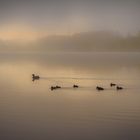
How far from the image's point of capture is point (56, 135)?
7879 mm

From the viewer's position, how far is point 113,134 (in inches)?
312

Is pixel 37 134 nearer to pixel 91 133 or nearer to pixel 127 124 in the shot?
pixel 91 133

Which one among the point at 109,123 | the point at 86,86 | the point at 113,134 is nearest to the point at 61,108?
the point at 109,123

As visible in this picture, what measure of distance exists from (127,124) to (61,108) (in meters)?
3.03

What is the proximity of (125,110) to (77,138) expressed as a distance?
3.42m

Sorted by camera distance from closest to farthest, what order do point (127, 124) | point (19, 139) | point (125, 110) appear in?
point (19, 139) < point (127, 124) < point (125, 110)

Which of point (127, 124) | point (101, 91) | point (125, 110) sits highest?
point (101, 91)

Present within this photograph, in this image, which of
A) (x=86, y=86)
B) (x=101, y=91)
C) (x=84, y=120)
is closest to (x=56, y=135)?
(x=84, y=120)

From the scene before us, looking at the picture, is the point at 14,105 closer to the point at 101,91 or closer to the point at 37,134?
the point at 37,134

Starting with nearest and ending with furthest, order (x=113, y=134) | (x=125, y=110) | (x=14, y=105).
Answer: (x=113, y=134)
(x=125, y=110)
(x=14, y=105)

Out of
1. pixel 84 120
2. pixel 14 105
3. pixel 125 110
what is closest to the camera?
pixel 84 120

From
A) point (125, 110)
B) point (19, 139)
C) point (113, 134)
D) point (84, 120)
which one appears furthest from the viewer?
point (125, 110)

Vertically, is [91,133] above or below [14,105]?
below

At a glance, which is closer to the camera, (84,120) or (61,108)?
(84,120)
